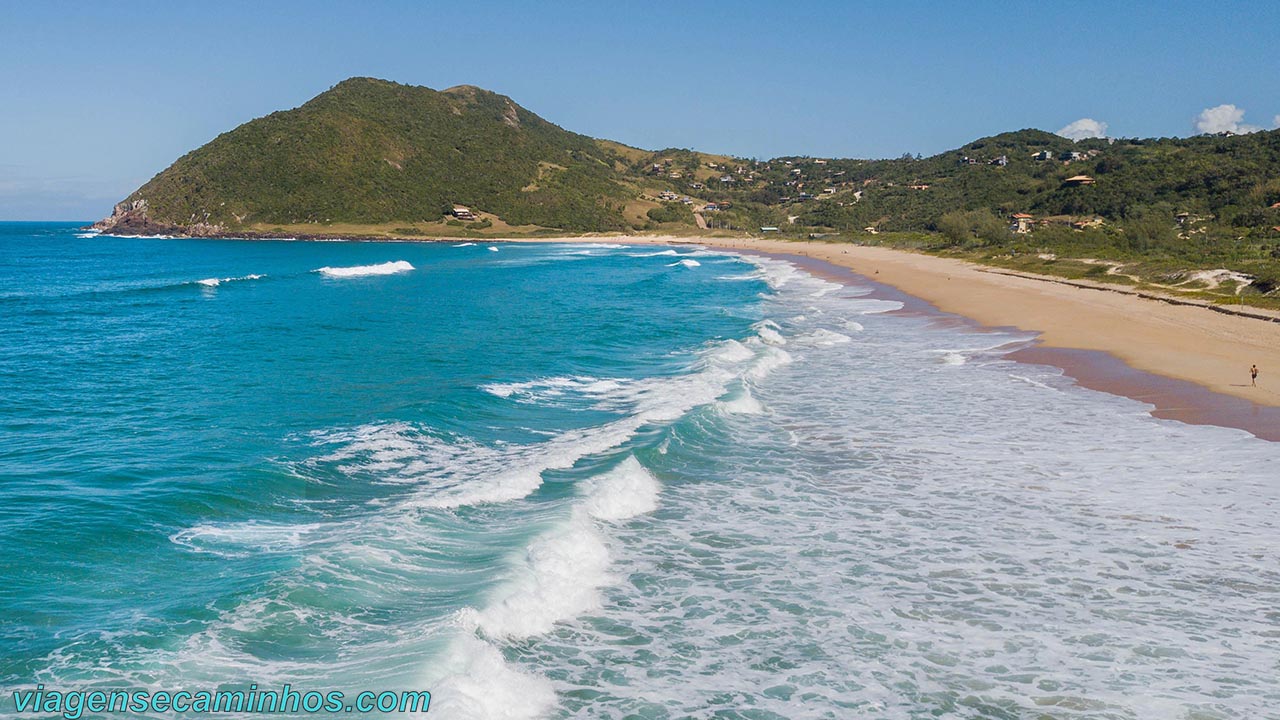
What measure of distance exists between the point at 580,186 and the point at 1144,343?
477ft

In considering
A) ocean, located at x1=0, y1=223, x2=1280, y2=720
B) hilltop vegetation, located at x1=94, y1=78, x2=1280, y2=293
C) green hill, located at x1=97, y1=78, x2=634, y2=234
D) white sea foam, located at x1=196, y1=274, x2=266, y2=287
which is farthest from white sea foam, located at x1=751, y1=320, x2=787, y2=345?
green hill, located at x1=97, y1=78, x2=634, y2=234

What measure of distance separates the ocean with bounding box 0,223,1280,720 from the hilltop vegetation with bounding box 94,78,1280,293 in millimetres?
53025

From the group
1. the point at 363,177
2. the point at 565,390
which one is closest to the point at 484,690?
the point at 565,390

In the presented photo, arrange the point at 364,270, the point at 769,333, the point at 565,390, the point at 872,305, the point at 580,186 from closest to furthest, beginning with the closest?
the point at 565,390 < the point at 769,333 < the point at 872,305 < the point at 364,270 < the point at 580,186

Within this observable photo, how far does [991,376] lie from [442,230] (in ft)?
413

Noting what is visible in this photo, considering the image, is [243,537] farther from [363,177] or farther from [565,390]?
[363,177]

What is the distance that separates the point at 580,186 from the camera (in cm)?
16138

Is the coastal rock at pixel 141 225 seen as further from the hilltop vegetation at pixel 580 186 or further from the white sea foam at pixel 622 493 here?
the white sea foam at pixel 622 493

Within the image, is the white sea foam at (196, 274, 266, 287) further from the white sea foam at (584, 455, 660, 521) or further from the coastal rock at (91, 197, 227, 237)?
the coastal rock at (91, 197, 227, 237)

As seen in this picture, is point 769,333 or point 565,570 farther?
point 769,333

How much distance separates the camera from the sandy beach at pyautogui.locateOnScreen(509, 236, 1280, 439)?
15.7m

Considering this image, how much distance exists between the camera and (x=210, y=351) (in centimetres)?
2516

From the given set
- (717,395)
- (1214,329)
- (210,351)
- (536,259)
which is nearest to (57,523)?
(717,395)

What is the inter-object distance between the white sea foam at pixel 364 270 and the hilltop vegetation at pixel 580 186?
48.8m
